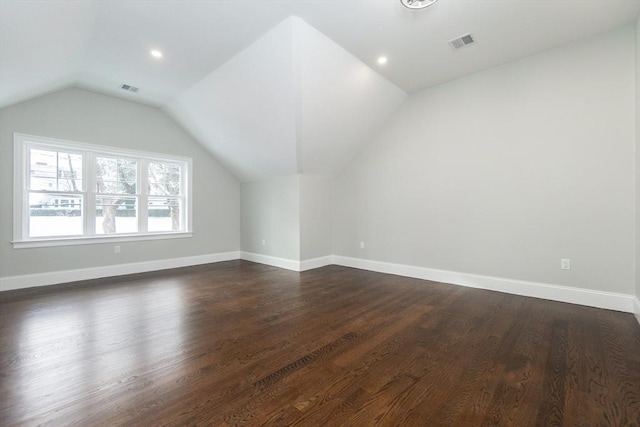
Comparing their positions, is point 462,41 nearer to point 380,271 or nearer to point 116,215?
point 380,271

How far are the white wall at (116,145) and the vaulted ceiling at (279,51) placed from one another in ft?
1.00

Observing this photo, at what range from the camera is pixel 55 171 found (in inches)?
163

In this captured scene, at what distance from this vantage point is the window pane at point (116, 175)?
4.55 metres

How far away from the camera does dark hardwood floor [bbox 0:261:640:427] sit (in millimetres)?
1484

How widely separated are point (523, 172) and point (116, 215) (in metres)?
6.07

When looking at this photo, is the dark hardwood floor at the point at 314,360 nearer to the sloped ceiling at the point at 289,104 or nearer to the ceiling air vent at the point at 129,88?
the sloped ceiling at the point at 289,104

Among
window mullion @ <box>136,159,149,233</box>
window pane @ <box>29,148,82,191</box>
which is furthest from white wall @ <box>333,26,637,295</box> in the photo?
window pane @ <box>29,148,82,191</box>

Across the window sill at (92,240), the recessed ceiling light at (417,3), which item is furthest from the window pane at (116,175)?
the recessed ceiling light at (417,3)

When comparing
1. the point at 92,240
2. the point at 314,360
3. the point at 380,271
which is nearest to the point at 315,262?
the point at 380,271

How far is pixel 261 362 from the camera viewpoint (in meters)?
1.97

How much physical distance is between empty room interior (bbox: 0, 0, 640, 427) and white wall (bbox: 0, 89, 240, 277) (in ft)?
0.10

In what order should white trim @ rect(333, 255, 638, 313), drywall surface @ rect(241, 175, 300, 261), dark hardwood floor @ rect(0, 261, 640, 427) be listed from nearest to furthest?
dark hardwood floor @ rect(0, 261, 640, 427) < white trim @ rect(333, 255, 638, 313) < drywall surface @ rect(241, 175, 300, 261)

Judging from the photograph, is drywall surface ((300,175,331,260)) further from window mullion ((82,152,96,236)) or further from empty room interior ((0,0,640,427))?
window mullion ((82,152,96,236))

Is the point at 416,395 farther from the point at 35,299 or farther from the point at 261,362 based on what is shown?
the point at 35,299
